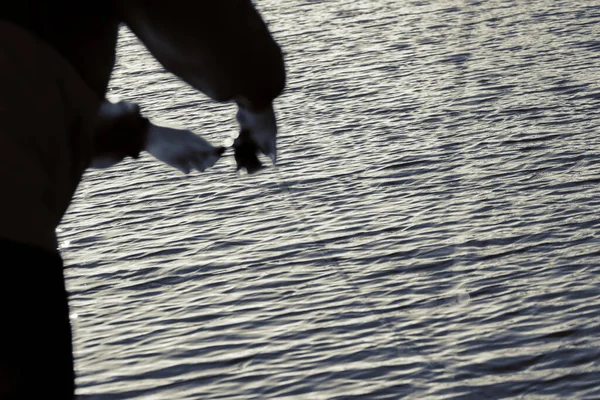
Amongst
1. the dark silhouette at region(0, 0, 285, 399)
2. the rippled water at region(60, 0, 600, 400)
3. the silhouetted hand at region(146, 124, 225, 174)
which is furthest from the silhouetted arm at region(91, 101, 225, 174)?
the rippled water at region(60, 0, 600, 400)

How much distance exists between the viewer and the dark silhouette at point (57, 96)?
4.57 feet

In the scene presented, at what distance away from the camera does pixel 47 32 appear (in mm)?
1510

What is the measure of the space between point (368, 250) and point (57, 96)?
408 centimetres

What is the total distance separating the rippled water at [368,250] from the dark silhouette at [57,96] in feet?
8.40

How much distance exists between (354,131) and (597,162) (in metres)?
1.84

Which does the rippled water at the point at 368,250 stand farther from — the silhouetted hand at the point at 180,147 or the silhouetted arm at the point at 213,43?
the silhouetted arm at the point at 213,43

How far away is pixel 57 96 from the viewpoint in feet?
4.86

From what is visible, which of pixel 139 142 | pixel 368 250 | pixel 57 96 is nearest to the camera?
pixel 57 96

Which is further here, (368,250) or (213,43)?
(368,250)

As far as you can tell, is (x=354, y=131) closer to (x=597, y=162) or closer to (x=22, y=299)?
(x=597, y=162)

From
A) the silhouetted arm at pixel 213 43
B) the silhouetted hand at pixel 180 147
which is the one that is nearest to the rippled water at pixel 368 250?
the silhouetted hand at pixel 180 147

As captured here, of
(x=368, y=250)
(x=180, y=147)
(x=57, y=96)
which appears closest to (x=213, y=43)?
(x=57, y=96)

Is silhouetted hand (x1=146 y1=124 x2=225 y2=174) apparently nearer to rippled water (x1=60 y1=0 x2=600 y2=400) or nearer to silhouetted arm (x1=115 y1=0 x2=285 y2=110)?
silhouetted arm (x1=115 y1=0 x2=285 y2=110)

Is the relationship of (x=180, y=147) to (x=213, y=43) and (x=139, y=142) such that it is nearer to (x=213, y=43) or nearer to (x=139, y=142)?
(x=139, y=142)
